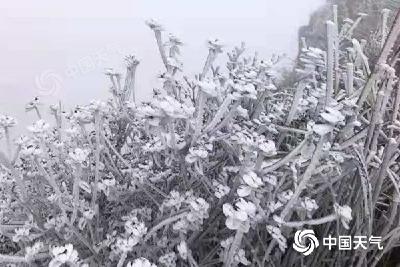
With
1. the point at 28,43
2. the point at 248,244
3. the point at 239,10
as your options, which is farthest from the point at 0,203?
the point at 239,10

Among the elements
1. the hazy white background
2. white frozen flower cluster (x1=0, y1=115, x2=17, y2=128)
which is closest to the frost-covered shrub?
white frozen flower cluster (x1=0, y1=115, x2=17, y2=128)

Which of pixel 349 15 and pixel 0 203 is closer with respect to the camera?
pixel 0 203

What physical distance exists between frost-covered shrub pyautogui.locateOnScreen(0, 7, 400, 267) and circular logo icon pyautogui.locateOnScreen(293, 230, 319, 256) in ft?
0.05

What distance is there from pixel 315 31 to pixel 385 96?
171 centimetres

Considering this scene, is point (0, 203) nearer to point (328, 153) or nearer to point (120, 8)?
point (328, 153)

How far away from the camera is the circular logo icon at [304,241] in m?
0.73

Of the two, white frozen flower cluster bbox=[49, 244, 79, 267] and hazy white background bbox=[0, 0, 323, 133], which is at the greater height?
white frozen flower cluster bbox=[49, 244, 79, 267]

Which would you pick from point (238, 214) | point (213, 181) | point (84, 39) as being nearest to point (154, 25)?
point (213, 181)

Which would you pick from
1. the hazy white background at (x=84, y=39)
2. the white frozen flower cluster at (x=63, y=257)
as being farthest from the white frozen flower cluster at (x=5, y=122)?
the hazy white background at (x=84, y=39)

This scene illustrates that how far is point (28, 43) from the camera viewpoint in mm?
1826

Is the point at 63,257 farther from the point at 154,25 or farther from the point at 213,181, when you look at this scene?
the point at 154,25

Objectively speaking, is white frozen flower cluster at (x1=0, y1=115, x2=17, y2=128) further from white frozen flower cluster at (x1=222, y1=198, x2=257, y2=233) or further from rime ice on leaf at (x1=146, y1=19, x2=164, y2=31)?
white frozen flower cluster at (x1=222, y1=198, x2=257, y2=233)

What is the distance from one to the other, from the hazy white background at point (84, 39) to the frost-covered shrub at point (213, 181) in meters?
0.86

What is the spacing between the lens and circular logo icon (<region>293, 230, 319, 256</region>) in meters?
0.73
